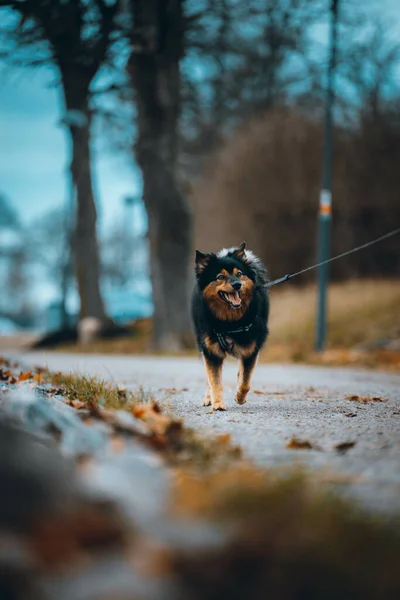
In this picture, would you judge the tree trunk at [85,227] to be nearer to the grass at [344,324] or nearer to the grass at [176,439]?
the grass at [344,324]

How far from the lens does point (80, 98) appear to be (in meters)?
19.4

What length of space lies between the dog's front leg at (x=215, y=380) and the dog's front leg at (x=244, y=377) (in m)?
0.23

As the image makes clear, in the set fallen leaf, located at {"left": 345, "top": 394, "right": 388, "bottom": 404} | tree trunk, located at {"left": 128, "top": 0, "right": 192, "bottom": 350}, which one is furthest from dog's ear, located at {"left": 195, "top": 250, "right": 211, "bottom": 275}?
tree trunk, located at {"left": 128, "top": 0, "right": 192, "bottom": 350}

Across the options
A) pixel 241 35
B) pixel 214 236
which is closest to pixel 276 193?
pixel 214 236

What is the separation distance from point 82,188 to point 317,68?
23.2 feet

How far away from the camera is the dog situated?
6.09 m

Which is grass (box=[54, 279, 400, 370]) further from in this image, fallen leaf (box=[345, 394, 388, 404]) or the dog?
the dog

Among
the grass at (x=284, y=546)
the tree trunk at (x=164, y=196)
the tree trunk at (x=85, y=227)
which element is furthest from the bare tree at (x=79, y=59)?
the grass at (x=284, y=546)

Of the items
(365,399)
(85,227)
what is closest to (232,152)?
(85,227)

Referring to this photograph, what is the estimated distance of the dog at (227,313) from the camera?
6.09m

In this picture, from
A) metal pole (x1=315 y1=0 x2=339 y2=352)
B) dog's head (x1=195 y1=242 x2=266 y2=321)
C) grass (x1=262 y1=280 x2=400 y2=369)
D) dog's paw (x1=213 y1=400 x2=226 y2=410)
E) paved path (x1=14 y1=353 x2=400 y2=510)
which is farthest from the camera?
metal pole (x1=315 y1=0 x2=339 y2=352)

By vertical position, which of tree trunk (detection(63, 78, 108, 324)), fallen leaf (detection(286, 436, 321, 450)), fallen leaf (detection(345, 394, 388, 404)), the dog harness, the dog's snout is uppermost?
tree trunk (detection(63, 78, 108, 324))

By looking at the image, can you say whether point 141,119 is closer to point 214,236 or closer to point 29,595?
point 214,236

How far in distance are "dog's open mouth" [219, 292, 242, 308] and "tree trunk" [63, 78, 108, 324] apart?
1507cm
